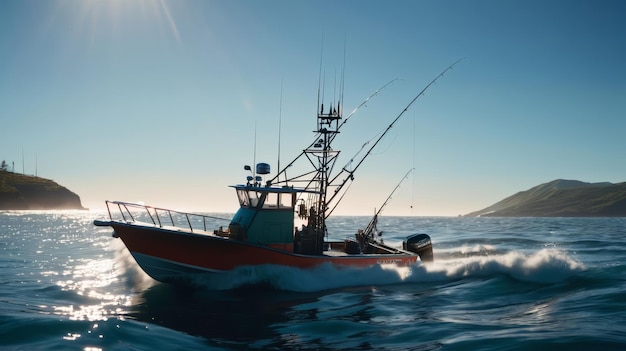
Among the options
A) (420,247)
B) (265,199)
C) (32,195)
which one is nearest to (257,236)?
(265,199)

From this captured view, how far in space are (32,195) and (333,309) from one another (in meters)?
190

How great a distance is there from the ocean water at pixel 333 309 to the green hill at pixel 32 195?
16309 centimetres

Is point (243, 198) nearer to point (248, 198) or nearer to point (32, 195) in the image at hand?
point (248, 198)

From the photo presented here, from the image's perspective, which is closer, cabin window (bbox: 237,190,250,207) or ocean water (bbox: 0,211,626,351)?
ocean water (bbox: 0,211,626,351)

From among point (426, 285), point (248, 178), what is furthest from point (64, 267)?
point (426, 285)

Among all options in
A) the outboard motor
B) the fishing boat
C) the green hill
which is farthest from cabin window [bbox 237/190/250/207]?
the green hill

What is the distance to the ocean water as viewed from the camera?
870 centimetres

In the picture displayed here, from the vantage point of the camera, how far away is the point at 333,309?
40.3 feet

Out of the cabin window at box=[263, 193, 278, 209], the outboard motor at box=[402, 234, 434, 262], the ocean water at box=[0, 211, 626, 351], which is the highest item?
the cabin window at box=[263, 193, 278, 209]

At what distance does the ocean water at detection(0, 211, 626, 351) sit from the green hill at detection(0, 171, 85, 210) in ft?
535

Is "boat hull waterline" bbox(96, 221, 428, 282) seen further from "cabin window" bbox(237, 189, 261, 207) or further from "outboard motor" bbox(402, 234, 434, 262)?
"outboard motor" bbox(402, 234, 434, 262)

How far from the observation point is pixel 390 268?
57.2ft

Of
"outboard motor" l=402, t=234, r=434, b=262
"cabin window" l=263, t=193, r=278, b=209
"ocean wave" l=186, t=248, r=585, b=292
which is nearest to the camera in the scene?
"ocean wave" l=186, t=248, r=585, b=292

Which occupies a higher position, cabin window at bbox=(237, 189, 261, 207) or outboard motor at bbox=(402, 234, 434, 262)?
cabin window at bbox=(237, 189, 261, 207)
